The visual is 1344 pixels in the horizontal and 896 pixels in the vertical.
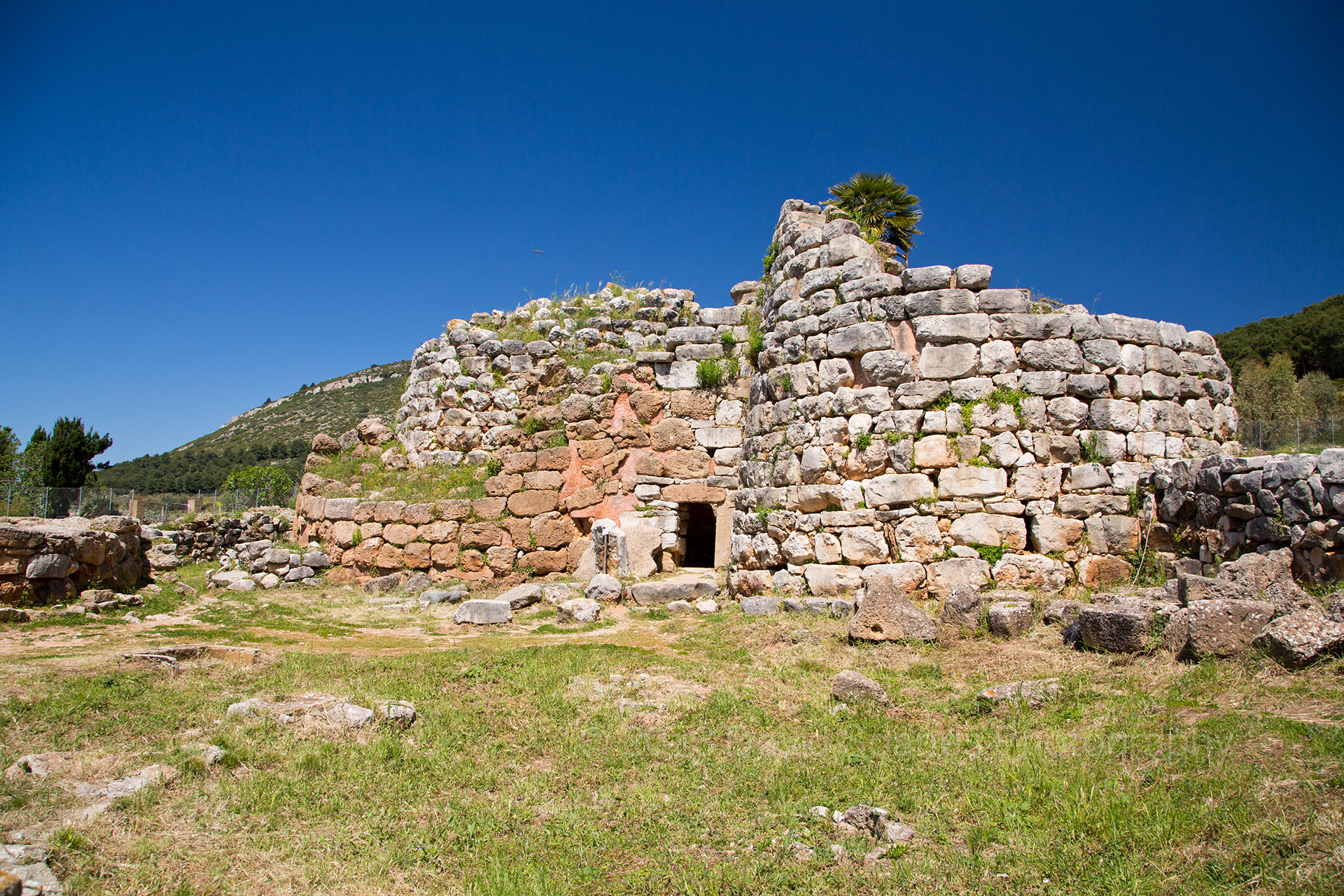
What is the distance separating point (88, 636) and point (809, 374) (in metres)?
9.05

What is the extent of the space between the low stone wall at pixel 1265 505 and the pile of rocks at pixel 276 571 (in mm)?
12725

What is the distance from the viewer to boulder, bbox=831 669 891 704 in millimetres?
5504

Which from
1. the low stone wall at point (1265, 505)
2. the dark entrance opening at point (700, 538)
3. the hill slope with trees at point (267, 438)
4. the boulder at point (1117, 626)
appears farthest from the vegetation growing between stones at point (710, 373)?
the hill slope with trees at point (267, 438)

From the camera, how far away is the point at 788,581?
30.7 feet

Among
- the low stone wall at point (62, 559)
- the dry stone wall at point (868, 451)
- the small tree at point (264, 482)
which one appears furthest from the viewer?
the small tree at point (264, 482)

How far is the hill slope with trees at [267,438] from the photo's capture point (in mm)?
48000

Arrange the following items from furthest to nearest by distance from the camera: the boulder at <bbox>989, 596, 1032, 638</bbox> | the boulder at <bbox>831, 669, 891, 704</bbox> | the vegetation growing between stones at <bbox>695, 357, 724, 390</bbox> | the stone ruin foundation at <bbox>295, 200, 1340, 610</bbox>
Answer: the vegetation growing between stones at <bbox>695, 357, 724, 390</bbox>
the stone ruin foundation at <bbox>295, 200, 1340, 610</bbox>
the boulder at <bbox>989, 596, 1032, 638</bbox>
the boulder at <bbox>831, 669, 891, 704</bbox>

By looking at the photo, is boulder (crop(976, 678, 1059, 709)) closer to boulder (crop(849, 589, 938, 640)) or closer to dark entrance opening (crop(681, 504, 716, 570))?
boulder (crop(849, 589, 938, 640))

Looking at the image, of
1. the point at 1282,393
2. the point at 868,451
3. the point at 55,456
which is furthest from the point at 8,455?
the point at 1282,393

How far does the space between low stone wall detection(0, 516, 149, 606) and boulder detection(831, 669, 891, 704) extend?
9.96 m

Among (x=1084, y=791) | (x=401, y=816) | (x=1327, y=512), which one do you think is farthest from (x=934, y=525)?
(x=401, y=816)

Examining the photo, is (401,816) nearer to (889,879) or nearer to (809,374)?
(889,879)

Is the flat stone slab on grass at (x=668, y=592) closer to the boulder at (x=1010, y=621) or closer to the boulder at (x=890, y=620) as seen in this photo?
the boulder at (x=890, y=620)

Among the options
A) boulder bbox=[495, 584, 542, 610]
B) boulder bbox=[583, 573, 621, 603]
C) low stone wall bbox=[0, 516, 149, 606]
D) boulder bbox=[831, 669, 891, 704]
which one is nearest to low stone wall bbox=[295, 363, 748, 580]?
boulder bbox=[583, 573, 621, 603]
